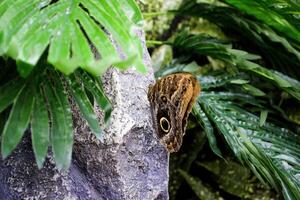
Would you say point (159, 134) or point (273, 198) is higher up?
point (159, 134)

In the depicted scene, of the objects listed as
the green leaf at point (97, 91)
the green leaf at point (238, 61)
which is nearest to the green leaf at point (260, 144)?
the green leaf at point (238, 61)

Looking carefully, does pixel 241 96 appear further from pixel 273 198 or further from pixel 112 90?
pixel 112 90

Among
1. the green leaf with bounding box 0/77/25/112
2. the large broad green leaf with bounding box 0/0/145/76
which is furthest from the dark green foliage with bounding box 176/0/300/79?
the green leaf with bounding box 0/77/25/112

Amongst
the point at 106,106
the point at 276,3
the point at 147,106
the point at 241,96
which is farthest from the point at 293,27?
the point at 106,106

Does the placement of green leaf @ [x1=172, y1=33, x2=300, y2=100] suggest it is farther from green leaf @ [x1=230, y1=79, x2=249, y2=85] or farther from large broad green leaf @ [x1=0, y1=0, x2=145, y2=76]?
large broad green leaf @ [x1=0, y1=0, x2=145, y2=76]

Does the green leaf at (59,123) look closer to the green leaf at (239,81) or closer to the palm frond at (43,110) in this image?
the palm frond at (43,110)

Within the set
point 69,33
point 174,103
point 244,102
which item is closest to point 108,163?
point 174,103
